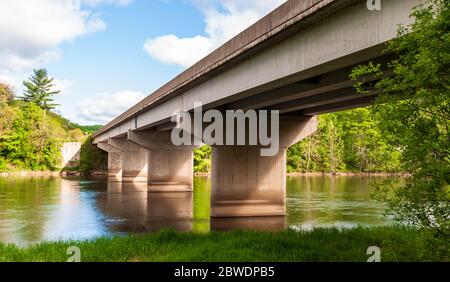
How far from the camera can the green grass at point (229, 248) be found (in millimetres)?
11328

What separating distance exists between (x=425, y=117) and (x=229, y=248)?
7447 millimetres

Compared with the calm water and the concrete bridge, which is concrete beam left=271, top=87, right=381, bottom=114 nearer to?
the concrete bridge

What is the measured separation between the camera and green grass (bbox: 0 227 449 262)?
37.2 ft

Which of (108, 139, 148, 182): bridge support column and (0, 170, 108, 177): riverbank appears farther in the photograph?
(0, 170, 108, 177): riverbank

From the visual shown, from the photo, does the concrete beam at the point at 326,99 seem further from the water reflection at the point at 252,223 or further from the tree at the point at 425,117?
the tree at the point at 425,117

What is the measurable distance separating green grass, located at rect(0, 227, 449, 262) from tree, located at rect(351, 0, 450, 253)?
2.12 metres

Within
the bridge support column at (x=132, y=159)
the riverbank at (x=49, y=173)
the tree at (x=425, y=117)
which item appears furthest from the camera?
the riverbank at (x=49, y=173)

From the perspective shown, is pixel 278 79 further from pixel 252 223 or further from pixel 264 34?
pixel 252 223

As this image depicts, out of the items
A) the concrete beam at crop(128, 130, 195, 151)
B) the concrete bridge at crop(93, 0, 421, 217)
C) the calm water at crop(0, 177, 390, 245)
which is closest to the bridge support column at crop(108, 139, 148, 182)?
the concrete beam at crop(128, 130, 195, 151)

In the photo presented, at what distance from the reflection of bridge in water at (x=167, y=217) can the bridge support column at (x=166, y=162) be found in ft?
13.7

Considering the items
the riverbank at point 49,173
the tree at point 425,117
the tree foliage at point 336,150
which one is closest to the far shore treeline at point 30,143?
the riverbank at point 49,173

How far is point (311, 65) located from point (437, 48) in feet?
17.8

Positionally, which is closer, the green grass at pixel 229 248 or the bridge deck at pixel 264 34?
the bridge deck at pixel 264 34
